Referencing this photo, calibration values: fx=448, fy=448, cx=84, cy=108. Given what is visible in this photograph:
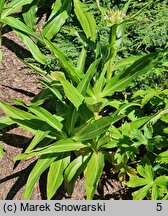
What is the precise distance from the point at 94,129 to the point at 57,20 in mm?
1226

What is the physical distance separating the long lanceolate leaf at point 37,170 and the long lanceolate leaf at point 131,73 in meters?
0.51

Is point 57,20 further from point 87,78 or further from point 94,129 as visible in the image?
point 94,129

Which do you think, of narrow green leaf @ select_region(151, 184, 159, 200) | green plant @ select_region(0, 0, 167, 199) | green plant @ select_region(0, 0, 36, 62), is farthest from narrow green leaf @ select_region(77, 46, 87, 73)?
narrow green leaf @ select_region(151, 184, 159, 200)

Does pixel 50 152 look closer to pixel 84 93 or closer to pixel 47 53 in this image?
pixel 84 93

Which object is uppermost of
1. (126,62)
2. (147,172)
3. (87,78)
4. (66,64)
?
(126,62)

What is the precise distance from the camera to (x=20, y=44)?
12.0ft

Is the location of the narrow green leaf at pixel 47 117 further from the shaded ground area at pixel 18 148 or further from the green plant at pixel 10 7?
the green plant at pixel 10 7

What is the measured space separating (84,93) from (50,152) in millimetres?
407

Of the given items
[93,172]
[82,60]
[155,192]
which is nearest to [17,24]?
[82,60]

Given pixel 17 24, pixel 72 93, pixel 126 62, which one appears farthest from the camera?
pixel 17 24

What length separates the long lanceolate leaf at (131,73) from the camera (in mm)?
2668

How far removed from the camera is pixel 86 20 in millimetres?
3170

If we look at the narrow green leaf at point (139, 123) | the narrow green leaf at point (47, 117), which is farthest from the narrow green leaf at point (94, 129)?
the narrow green leaf at point (139, 123)

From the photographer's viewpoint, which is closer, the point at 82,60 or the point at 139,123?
the point at 139,123
